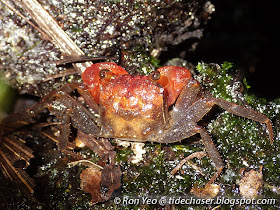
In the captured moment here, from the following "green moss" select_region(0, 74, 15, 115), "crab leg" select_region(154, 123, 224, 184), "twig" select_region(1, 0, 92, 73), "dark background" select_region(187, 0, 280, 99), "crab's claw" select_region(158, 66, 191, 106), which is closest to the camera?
"crab leg" select_region(154, 123, 224, 184)

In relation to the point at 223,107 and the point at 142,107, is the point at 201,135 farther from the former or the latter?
the point at 142,107

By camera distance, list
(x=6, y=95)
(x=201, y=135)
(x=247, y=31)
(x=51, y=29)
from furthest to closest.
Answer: (x=247, y=31), (x=6, y=95), (x=51, y=29), (x=201, y=135)

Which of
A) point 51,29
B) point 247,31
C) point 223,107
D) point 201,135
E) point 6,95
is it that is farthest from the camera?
point 247,31

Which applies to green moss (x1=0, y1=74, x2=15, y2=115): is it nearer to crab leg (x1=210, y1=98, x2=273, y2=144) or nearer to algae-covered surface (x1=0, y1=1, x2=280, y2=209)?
algae-covered surface (x1=0, y1=1, x2=280, y2=209)

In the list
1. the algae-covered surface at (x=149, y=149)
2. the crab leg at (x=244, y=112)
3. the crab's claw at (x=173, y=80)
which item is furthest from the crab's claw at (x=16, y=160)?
the crab leg at (x=244, y=112)

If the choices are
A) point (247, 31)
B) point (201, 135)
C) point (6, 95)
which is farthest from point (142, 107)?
point (247, 31)

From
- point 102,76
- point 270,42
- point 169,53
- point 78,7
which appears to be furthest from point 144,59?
point 270,42

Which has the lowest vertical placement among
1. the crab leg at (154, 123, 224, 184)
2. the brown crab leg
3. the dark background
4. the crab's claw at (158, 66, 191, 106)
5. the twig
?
the crab leg at (154, 123, 224, 184)

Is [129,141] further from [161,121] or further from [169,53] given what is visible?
[169,53]

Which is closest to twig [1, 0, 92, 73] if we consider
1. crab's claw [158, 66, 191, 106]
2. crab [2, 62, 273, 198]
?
crab [2, 62, 273, 198]
